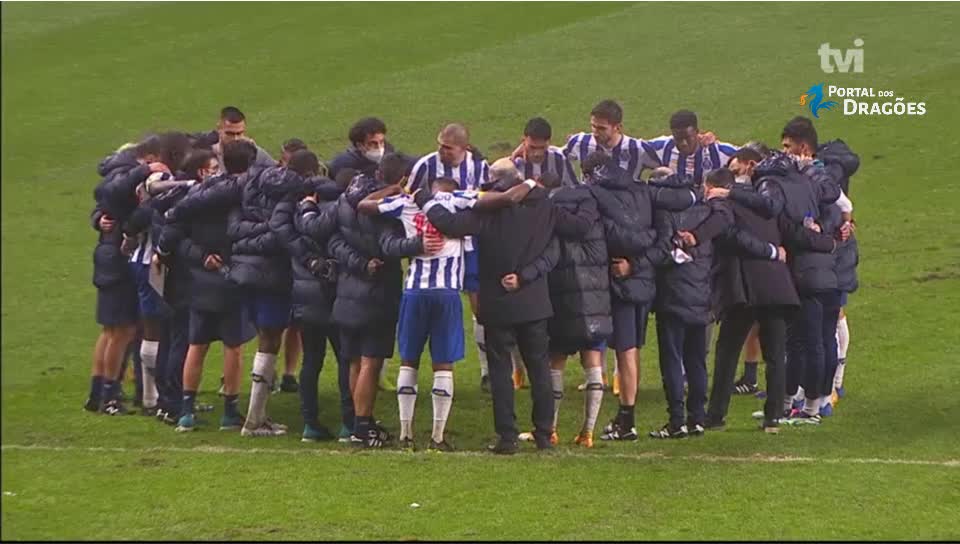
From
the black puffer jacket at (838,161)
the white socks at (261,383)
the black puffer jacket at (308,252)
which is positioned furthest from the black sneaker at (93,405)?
the black puffer jacket at (838,161)

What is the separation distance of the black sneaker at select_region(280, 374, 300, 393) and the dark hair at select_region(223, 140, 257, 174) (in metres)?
2.49

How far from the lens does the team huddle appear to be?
11117mm

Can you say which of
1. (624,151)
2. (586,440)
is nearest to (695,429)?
(586,440)

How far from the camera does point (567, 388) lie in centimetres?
1394

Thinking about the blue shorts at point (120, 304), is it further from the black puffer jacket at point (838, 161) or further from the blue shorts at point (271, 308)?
the black puffer jacket at point (838, 161)

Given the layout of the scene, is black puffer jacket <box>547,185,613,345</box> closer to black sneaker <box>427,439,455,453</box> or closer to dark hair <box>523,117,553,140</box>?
dark hair <box>523,117,553,140</box>

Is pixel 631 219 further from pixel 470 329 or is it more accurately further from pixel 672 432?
pixel 470 329

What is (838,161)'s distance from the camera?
13016 millimetres

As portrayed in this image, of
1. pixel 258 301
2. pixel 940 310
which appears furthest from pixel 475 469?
pixel 940 310

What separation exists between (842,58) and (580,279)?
17.3 metres

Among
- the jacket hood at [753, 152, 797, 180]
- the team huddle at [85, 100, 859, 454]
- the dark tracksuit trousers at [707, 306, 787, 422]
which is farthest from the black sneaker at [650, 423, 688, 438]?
the jacket hood at [753, 152, 797, 180]

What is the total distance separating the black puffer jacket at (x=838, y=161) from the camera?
12.9m

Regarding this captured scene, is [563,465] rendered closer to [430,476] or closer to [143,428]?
[430,476]

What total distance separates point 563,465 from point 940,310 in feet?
22.4
